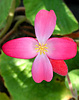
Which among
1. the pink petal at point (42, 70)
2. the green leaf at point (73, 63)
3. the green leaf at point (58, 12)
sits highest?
the pink petal at point (42, 70)

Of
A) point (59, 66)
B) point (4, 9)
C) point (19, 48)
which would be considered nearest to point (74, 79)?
point (59, 66)

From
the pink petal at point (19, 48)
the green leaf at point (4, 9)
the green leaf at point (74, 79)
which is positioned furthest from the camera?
the green leaf at point (4, 9)

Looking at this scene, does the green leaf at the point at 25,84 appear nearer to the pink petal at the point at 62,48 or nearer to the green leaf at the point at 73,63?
the green leaf at the point at 73,63

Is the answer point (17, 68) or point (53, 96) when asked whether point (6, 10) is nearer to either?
point (17, 68)

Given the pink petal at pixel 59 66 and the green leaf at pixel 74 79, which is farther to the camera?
the green leaf at pixel 74 79

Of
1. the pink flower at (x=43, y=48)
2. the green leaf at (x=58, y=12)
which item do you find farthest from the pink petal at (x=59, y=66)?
the green leaf at (x=58, y=12)

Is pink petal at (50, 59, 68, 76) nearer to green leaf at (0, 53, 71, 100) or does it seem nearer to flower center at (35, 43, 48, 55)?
flower center at (35, 43, 48, 55)

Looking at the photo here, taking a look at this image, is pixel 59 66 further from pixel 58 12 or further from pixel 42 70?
pixel 58 12

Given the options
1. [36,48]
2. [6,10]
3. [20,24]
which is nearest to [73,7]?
[20,24]
